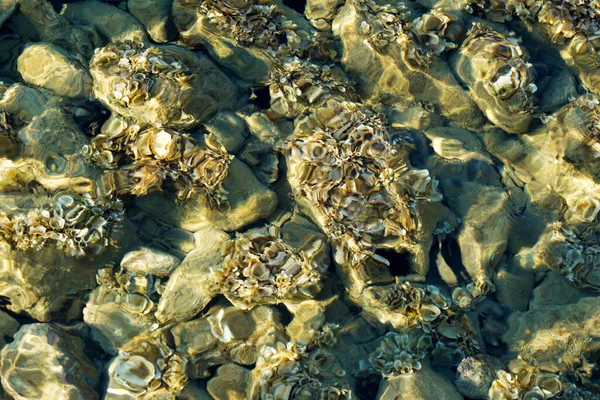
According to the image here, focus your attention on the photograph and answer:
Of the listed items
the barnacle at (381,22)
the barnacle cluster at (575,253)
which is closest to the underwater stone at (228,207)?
the barnacle at (381,22)

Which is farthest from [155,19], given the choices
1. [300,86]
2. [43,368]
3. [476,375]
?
[476,375]

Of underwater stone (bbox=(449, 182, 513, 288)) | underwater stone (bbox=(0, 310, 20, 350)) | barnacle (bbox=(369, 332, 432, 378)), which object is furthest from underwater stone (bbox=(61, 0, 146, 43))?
barnacle (bbox=(369, 332, 432, 378))

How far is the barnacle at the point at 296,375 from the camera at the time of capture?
3.84 meters

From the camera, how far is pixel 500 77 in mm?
5145

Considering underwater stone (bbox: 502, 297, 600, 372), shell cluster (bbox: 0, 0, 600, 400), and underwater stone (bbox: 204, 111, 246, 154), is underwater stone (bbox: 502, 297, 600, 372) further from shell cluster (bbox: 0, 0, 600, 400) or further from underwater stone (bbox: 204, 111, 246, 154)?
underwater stone (bbox: 204, 111, 246, 154)

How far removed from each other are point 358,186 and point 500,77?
205cm

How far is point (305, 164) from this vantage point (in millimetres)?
4512

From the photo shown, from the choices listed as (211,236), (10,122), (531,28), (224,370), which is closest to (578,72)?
(531,28)

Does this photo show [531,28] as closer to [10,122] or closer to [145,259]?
[145,259]

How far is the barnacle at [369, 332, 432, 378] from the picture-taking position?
413 cm

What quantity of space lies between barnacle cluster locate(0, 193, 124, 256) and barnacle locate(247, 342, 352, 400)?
1.68 m

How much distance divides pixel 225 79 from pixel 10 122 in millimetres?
1959

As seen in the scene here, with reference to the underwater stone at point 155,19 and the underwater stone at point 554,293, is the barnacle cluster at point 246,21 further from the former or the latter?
the underwater stone at point 554,293

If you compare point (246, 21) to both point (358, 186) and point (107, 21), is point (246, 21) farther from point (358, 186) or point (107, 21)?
point (358, 186)
